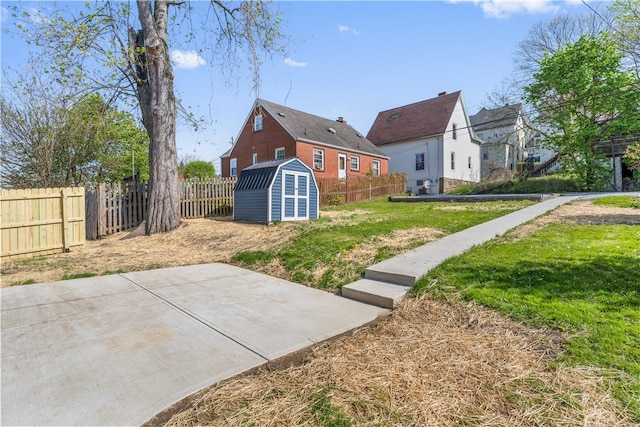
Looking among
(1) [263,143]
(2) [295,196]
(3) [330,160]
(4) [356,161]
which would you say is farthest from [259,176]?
(4) [356,161]

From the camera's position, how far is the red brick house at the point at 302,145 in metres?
21.7

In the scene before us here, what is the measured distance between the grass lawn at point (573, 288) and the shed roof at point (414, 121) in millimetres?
21867

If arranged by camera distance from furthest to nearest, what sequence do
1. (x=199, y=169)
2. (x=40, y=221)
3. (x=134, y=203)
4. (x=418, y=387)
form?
(x=199, y=169), (x=134, y=203), (x=40, y=221), (x=418, y=387)

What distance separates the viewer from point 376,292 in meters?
4.14

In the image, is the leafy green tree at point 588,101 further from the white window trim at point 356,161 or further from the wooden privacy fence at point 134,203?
the wooden privacy fence at point 134,203

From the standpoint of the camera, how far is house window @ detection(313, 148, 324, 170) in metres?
22.2

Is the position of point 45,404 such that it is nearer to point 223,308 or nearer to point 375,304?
point 223,308

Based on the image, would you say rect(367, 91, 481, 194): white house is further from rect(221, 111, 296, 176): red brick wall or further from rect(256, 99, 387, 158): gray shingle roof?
rect(221, 111, 296, 176): red brick wall

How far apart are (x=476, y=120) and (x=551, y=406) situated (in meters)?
43.2

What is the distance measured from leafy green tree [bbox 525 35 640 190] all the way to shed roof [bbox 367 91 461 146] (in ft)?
25.7

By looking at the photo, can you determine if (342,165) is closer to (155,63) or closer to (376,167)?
(376,167)

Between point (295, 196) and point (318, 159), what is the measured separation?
12344mm

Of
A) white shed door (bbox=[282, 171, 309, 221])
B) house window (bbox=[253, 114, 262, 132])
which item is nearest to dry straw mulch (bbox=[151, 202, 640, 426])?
white shed door (bbox=[282, 171, 309, 221])

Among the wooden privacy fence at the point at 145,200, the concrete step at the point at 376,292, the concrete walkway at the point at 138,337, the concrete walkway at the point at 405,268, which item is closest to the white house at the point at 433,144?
the wooden privacy fence at the point at 145,200
